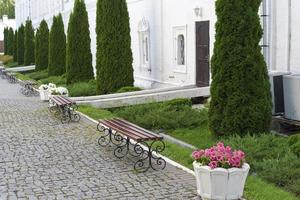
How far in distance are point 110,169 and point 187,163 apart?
1.17m

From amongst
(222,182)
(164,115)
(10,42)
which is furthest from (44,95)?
(10,42)

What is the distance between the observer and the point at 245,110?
859 cm

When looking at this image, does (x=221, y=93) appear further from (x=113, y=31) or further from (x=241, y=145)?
(x=113, y=31)

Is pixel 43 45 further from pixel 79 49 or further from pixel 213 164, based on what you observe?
pixel 213 164

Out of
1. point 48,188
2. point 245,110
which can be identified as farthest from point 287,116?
point 48,188

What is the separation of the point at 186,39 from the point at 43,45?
15.8 m

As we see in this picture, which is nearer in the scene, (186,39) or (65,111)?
(65,111)

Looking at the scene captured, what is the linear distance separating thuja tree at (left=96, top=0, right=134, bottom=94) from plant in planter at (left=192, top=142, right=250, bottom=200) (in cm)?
1071

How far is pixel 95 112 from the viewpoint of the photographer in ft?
43.0

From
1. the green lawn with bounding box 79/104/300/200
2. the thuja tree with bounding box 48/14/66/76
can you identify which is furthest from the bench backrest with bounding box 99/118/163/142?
the thuja tree with bounding box 48/14/66/76

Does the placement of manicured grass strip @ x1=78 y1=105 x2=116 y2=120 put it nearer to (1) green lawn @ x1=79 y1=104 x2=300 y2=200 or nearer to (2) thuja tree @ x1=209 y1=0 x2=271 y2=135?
(1) green lawn @ x1=79 y1=104 x2=300 y2=200

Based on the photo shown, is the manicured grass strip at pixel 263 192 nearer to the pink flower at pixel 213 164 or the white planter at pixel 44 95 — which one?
the pink flower at pixel 213 164

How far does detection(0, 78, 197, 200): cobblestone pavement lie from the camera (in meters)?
6.41

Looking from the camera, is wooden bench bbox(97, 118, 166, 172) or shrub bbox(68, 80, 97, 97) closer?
wooden bench bbox(97, 118, 166, 172)
